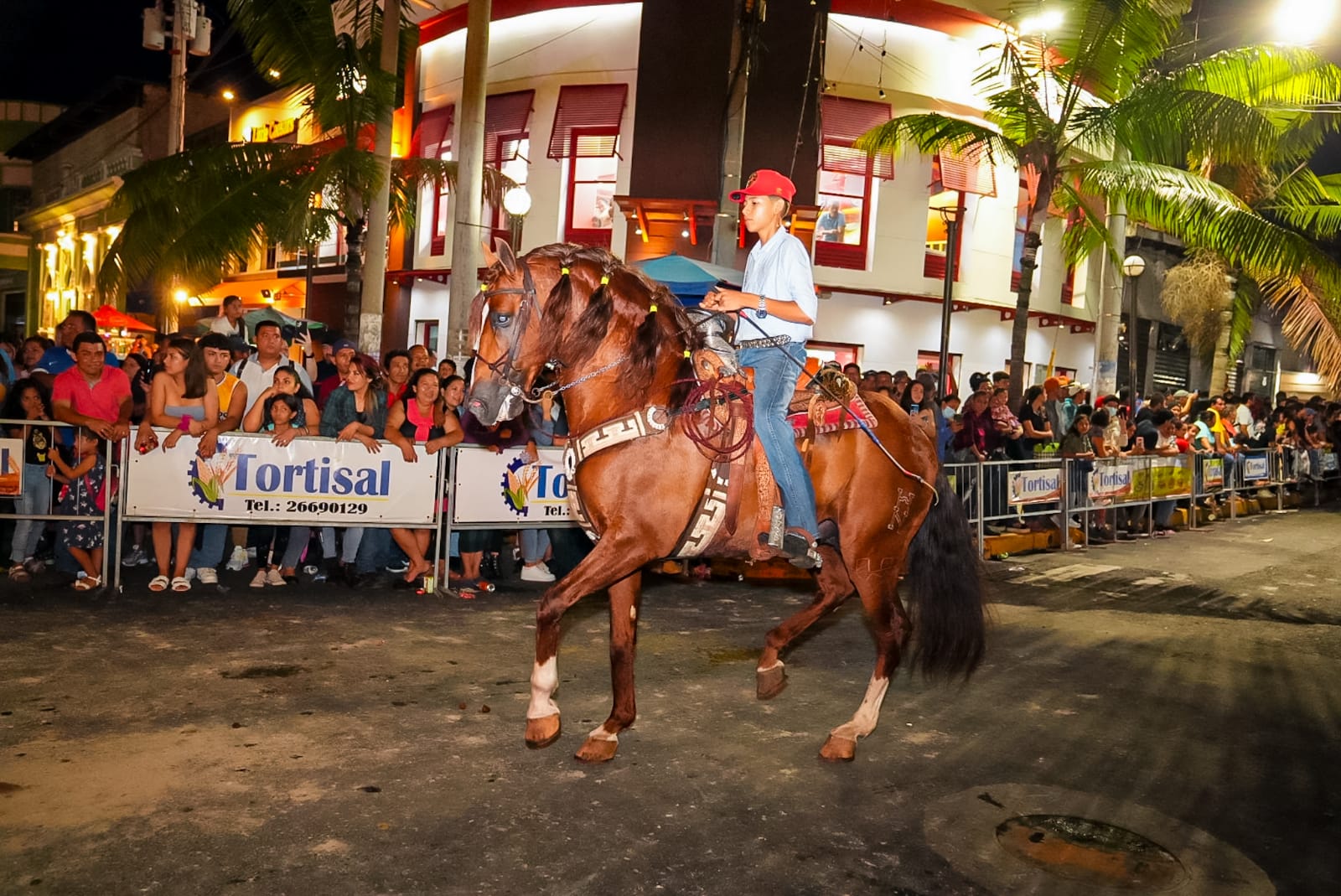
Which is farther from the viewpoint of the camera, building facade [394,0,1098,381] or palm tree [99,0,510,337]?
building facade [394,0,1098,381]

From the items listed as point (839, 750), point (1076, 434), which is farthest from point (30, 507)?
point (1076, 434)

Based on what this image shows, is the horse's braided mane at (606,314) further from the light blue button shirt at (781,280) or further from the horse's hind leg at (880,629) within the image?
the horse's hind leg at (880,629)

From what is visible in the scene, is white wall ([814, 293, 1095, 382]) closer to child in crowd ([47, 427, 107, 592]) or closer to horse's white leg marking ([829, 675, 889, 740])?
child in crowd ([47, 427, 107, 592])

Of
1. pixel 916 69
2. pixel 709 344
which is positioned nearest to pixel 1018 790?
pixel 709 344

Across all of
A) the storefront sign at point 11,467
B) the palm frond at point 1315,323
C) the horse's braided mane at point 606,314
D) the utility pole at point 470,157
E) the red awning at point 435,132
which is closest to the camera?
the horse's braided mane at point 606,314

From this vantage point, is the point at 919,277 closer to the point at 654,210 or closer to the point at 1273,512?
the point at 654,210

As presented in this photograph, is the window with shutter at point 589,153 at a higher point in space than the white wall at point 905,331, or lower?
higher

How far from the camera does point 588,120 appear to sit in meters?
21.2

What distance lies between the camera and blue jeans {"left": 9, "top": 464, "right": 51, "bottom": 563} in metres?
8.37

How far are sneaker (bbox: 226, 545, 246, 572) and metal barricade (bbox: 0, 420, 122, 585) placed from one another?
1042 mm

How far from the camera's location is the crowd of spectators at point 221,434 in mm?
8320

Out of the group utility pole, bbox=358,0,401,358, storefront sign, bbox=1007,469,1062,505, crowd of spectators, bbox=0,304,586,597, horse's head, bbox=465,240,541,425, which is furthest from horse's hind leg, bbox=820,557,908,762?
utility pole, bbox=358,0,401,358

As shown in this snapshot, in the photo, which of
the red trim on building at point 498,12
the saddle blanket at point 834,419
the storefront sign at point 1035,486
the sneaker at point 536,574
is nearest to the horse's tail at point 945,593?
the saddle blanket at point 834,419

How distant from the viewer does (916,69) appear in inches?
851
